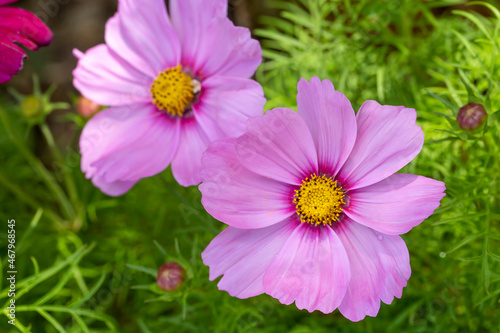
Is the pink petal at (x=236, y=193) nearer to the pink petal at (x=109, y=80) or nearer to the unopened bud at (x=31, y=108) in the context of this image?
the pink petal at (x=109, y=80)

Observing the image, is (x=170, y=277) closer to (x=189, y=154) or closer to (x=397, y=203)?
(x=189, y=154)

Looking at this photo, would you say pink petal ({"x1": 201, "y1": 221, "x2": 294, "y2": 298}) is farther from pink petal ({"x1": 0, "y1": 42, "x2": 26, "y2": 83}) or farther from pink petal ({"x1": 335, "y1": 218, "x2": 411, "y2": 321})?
pink petal ({"x1": 0, "y1": 42, "x2": 26, "y2": 83})

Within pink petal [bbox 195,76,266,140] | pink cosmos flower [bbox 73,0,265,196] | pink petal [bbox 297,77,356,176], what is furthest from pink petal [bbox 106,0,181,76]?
pink petal [bbox 297,77,356,176]

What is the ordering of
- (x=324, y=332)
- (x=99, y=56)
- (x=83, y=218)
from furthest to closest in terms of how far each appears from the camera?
(x=83, y=218)
(x=324, y=332)
(x=99, y=56)

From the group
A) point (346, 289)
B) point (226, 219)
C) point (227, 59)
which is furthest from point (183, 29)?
point (346, 289)

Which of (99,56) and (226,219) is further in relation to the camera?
(99,56)

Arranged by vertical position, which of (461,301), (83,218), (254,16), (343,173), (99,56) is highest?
(99,56)

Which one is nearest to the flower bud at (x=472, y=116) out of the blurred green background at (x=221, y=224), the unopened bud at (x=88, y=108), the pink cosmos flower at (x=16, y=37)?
the blurred green background at (x=221, y=224)

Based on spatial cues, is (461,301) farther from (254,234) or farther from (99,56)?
(99,56)
